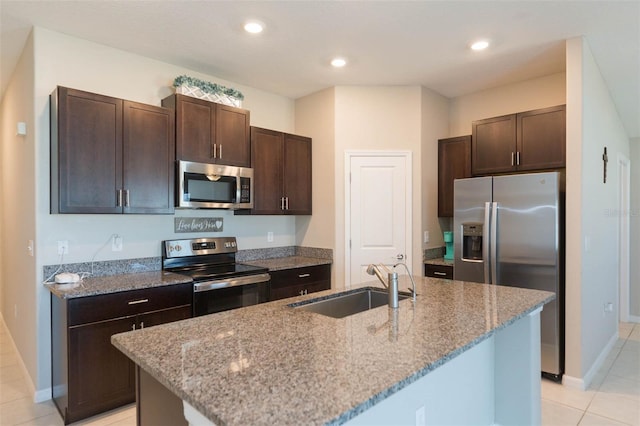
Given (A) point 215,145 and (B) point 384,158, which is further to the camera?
(B) point 384,158

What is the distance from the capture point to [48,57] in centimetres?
288

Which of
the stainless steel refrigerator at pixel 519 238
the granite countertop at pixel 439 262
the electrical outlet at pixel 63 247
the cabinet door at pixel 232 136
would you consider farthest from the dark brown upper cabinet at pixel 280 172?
the stainless steel refrigerator at pixel 519 238

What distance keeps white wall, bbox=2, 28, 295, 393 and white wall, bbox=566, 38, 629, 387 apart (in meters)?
3.15

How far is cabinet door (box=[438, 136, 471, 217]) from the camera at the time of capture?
4.19m

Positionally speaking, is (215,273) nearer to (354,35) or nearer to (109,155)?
(109,155)

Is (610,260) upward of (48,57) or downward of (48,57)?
downward

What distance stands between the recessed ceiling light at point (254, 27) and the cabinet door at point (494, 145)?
2.39 m

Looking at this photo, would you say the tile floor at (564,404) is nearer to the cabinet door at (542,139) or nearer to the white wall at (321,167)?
the cabinet door at (542,139)

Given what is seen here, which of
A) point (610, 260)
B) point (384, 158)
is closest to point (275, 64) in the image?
point (384, 158)

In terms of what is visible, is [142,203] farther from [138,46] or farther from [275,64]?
[275,64]

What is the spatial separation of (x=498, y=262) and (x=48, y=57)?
402 cm

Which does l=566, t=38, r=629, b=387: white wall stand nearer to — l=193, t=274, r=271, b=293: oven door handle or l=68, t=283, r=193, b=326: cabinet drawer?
l=193, t=274, r=271, b=293: oven door handle

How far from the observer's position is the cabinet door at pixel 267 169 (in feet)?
12.7

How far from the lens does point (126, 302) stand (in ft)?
8.73
